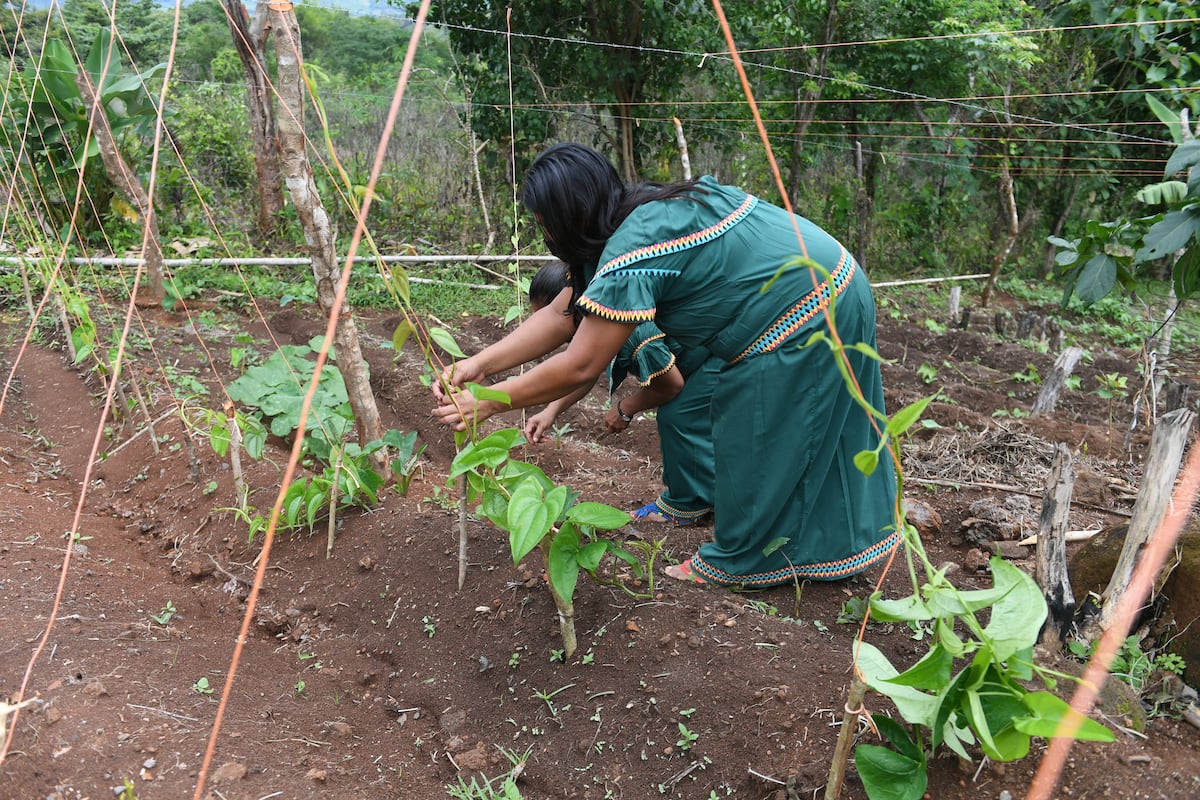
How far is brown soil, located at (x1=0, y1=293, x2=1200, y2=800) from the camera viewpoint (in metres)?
1.53

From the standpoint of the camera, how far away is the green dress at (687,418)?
8.36 feet

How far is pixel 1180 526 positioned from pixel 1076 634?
0.32 m

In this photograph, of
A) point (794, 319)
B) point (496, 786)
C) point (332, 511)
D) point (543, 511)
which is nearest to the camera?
point (543, 511)

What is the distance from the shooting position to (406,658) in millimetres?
2037

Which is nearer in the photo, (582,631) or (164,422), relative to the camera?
(582,631)

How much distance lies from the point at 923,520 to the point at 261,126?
5.24 m

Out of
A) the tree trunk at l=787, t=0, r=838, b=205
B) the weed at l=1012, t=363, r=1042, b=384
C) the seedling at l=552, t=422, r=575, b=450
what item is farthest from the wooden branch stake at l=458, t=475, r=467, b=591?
the tree trunk at l=787, t=0, r=838, b=205

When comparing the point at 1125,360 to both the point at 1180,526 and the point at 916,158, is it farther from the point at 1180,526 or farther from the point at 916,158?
the point at 1180,526

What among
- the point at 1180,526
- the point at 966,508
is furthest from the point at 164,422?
the point at 1180,526

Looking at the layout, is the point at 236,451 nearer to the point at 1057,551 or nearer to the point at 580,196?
the point at 580,196

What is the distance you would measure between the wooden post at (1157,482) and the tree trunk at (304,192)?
1.89 metres

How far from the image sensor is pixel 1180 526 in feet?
5.90

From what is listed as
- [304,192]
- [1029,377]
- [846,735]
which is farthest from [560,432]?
[1029,377]

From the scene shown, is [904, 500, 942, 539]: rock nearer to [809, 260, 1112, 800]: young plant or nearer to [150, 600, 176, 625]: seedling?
[809, 260, 1112, 800]: young plant
